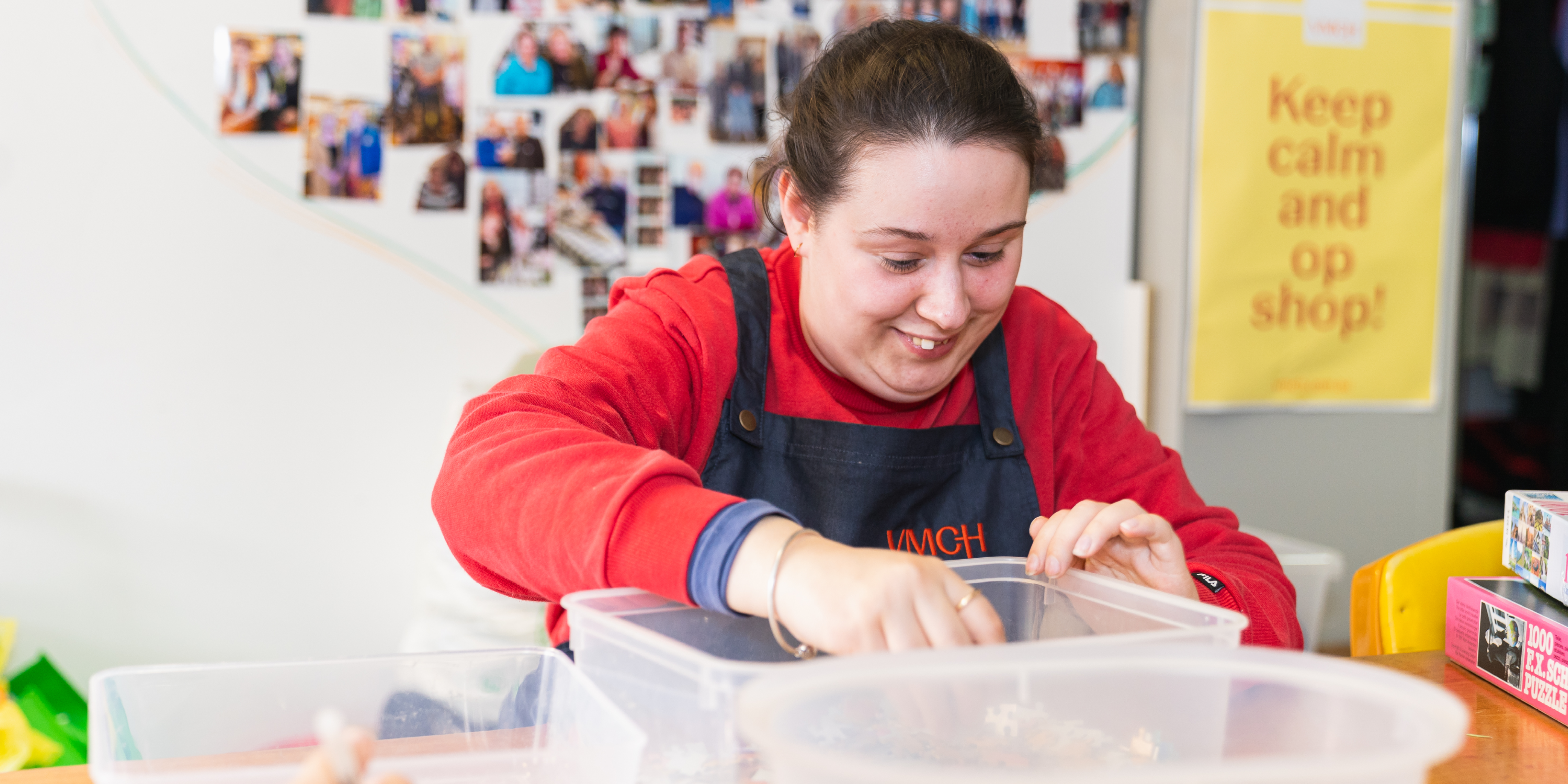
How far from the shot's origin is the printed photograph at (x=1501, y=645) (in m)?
0.76

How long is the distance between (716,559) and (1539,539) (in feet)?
2.02

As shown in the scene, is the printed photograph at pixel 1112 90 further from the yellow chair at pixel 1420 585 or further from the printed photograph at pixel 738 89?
the yellow chair at pixel 1420 585

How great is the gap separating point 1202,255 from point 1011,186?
1.17m

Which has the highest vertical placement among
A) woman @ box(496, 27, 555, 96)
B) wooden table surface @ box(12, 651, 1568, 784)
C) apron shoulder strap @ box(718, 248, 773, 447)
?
woman @ box(496, 27, 555, 96)

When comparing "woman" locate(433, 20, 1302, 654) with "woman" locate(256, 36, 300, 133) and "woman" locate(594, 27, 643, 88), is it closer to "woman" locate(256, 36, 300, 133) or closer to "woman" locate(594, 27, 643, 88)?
"woman" locate(594, 27, 643, 88)

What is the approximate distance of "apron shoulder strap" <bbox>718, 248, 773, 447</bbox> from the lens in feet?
3.15

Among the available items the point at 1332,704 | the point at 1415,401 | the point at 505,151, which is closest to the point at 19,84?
the point at 505,151

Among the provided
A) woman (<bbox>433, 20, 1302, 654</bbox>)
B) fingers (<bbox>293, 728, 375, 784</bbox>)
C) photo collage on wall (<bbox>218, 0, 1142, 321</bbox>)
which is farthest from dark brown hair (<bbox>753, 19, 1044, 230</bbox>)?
photo collage on wall (<bbox>218, 0, 1142, 321</bbox>)

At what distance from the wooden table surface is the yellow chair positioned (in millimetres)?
129

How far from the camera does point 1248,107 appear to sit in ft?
6.19

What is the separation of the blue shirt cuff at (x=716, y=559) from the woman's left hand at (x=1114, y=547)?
0.23 m

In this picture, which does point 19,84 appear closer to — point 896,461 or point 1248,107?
point 896,461

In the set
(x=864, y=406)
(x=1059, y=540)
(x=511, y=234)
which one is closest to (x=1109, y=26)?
(x=511, y=234)

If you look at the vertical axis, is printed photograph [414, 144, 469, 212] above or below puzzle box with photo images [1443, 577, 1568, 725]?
above
